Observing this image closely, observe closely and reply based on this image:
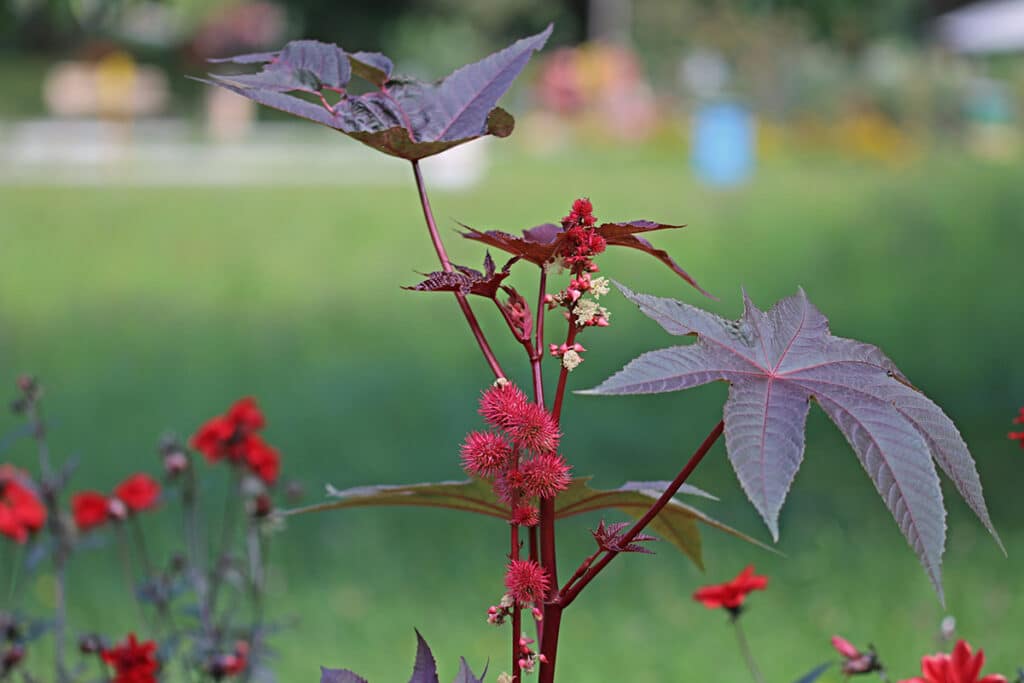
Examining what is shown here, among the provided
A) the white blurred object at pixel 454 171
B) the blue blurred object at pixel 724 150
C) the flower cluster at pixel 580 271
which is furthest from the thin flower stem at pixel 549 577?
the blue blurred object at pixel 724 150

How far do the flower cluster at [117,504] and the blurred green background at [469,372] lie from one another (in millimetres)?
978

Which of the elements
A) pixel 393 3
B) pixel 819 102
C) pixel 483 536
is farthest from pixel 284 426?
pixel 393 3

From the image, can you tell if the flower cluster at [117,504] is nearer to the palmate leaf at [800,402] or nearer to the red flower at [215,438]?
the red flower at [215,438]

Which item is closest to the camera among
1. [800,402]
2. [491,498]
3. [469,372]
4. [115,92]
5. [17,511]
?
[800,402]

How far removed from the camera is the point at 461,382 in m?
5.66

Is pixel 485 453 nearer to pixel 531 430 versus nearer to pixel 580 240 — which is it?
pixel 531 430

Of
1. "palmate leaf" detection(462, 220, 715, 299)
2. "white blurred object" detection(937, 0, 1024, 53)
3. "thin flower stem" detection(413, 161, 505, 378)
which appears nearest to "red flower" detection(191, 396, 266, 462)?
"thin flower stem" detection(413, 161, 505, 378)

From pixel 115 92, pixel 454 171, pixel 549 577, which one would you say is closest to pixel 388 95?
pixel 549 577

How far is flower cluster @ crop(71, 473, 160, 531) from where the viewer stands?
184 centimetres

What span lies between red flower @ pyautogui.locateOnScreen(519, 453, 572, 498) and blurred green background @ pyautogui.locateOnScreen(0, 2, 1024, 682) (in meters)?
1.77

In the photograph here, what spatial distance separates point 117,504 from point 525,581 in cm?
113

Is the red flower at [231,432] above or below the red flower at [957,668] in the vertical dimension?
above

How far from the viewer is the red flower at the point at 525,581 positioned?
849mm

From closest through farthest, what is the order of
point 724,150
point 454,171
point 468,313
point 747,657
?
1. point 468,313
2. point 747,657
3. point 724,150
4. point 454,171
